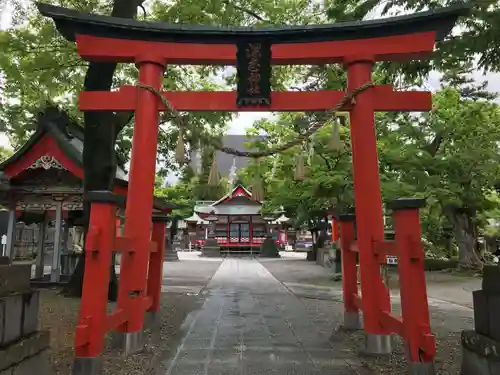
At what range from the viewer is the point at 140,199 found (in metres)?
5.46

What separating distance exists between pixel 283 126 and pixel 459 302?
9.09m

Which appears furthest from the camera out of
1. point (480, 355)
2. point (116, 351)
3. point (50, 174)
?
point (50, 174)

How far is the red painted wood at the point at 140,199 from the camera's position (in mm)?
5199

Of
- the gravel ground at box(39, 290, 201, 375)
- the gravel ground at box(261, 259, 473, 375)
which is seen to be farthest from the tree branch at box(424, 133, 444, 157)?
the gravel ground at box(39, 290, 201, 375)

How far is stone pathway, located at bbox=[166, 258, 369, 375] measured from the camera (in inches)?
179

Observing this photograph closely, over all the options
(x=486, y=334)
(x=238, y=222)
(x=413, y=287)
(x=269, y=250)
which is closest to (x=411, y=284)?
(x=413, y=287)

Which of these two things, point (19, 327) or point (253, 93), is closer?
point (19, 327)

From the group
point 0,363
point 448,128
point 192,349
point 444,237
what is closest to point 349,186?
point 448,128

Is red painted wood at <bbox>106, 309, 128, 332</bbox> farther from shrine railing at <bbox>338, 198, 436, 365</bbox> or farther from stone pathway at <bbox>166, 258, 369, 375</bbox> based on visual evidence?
shrine railing at <bbox>338, 198, 436, 365</bbox>

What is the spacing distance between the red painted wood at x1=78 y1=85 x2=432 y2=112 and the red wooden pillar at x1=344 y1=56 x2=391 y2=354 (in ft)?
0.61

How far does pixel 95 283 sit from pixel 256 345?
2541 mm

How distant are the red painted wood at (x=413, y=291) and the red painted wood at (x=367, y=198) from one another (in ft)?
3.33

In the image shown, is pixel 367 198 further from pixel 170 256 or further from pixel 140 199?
pixel 170 256

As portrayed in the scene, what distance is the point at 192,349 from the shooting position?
5.34 meters
